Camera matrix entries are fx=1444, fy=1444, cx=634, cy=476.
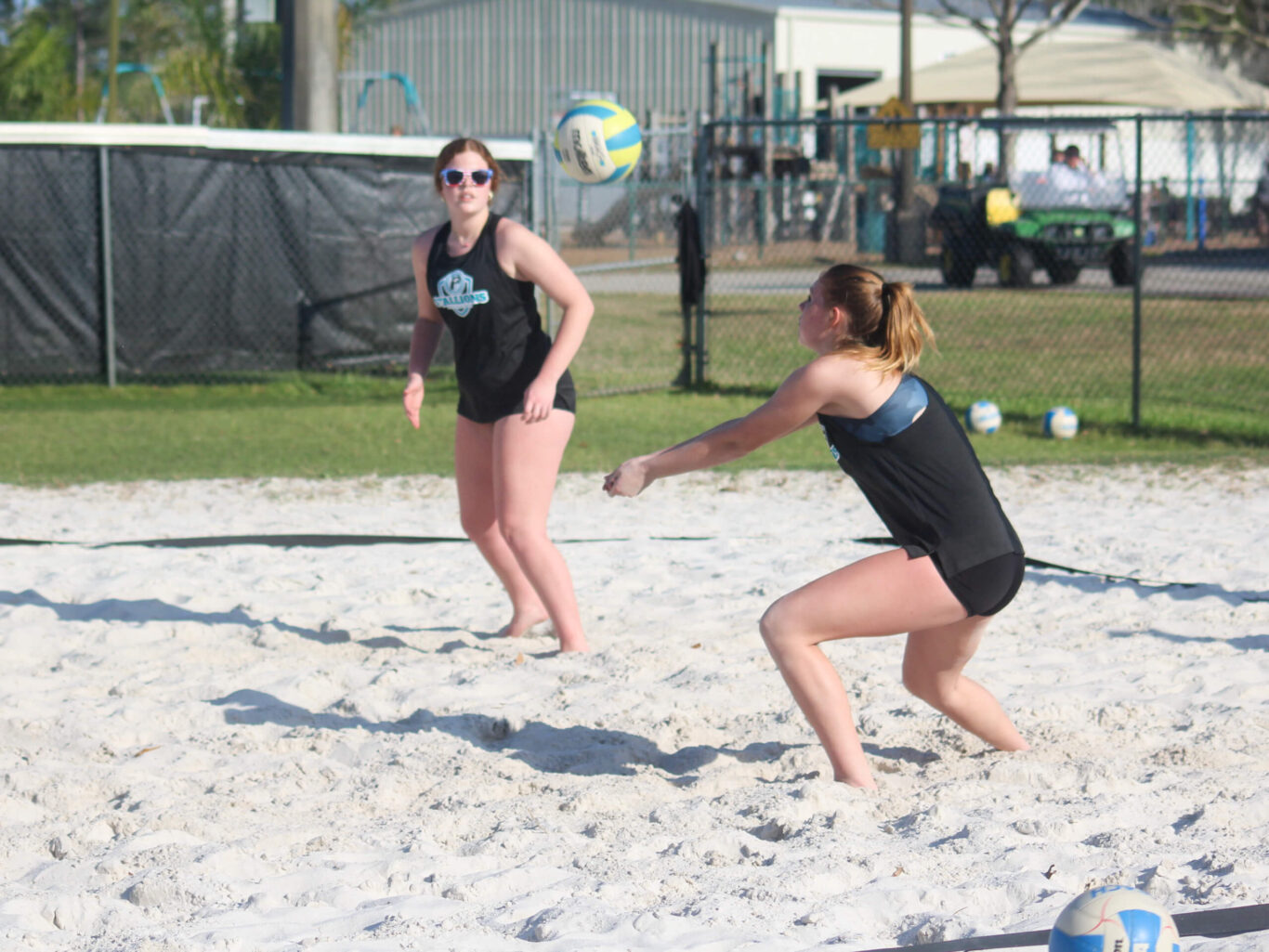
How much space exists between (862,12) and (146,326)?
114ft

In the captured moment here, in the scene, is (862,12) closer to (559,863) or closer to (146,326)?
(146,326)

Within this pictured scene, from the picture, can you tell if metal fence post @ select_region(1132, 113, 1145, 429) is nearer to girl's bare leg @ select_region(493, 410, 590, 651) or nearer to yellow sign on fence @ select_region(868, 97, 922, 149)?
yellow sign on fence @ select_region(868, 97, 922, 149)

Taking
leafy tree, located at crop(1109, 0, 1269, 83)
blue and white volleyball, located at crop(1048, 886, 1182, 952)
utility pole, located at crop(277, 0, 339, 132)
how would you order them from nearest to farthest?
blue and white volleyball, located at crop(1048, 886, 1182, 952) < utility pole, located at crop(277, 0, 339, 132) < leafy tree, located at crop(1109, 0, 1269, 83)

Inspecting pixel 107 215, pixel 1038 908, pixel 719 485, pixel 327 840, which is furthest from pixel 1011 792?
pixel 107 215

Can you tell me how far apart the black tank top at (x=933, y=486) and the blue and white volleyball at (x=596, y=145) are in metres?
3.18

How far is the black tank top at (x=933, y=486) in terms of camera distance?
11.7ft

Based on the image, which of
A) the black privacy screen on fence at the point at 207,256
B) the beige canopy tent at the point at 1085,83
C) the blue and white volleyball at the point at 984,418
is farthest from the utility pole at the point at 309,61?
the beige canopy tent at the point at 1085,83

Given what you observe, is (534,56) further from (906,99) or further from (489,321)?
(489,321)

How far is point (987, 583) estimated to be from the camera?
3623mm

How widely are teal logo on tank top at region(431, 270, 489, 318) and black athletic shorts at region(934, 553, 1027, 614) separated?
210 cm

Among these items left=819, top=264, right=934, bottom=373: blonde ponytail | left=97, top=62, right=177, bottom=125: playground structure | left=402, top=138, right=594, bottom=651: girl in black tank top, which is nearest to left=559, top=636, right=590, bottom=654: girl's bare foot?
left=402, top=138, right=594, bottom=651: girl in black tank top

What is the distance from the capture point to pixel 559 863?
3414 mm

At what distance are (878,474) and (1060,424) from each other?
7318 mm

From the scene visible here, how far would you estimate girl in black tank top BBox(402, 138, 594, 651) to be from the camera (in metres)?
4.98
